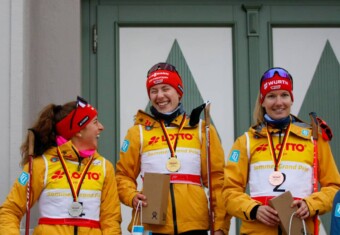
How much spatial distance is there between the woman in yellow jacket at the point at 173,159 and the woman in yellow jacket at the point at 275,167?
0.74ft

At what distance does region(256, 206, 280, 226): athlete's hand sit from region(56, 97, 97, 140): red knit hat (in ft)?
4.78

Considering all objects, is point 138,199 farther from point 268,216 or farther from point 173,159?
point 268,216

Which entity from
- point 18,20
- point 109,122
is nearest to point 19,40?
point 18,20

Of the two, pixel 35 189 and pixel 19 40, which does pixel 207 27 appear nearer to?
pixel 19 40

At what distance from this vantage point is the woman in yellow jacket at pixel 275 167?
5832 millimetres

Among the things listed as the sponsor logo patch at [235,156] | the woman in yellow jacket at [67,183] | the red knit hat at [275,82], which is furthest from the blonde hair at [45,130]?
the red knit hat at [275,82]

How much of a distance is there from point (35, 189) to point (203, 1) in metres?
3.08

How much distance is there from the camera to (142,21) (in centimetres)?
821

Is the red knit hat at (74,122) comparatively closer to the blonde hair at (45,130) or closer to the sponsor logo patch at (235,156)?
the blonde hair at (45,130)

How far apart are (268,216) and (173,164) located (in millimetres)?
833

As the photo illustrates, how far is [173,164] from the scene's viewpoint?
6160mm

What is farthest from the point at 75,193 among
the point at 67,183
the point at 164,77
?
the point at 164,77

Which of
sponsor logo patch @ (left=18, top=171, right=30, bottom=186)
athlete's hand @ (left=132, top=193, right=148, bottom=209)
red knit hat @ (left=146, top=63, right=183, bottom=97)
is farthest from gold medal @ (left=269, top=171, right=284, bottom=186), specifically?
sponsor logo patch @ (left=18, top=171, right=30, bottom=186)

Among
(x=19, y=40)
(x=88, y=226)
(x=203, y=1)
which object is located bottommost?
(x=88, y=226)
